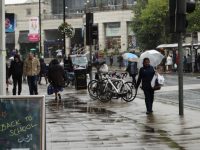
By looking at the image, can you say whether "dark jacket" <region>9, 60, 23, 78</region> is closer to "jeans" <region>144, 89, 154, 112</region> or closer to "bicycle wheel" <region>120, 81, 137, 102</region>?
"bicycle wheel" <region>120, 81, 137, 102</region>

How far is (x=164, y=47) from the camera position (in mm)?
53000

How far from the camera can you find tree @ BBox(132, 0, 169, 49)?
56312 mm

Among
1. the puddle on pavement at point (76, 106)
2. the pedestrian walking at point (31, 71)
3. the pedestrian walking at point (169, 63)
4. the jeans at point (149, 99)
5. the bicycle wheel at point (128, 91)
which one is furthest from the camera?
the pedestrian walking at point (169, 63)

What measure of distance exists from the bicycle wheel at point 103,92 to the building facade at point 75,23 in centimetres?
5564

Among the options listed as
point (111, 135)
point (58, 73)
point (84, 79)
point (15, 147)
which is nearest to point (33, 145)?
point (15, 147)

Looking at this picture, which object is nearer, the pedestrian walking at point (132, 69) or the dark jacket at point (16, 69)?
the dark jacket at point (16, 69)

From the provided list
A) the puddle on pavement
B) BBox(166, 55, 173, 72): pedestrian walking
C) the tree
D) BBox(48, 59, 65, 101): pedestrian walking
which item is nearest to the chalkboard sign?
the puddle on pavement

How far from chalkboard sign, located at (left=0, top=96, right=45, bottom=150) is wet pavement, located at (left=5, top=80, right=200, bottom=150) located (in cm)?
282

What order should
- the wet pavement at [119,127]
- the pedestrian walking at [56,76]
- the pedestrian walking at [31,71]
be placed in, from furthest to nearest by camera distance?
1. the pedestrian walking at [31,71]
2. the pedestrian walking at [56,76]
3. the wet pavement at [119,127]

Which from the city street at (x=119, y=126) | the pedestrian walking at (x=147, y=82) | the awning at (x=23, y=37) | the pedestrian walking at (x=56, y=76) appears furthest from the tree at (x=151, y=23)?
the pedestrian walking at (x=147, y=82)

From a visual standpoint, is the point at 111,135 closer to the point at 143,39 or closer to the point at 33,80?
the point at 33,80

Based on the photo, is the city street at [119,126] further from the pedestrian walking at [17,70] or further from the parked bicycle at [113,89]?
the pedestrian walking at [17,70]

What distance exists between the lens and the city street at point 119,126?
426 inches

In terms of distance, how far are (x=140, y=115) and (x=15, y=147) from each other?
8.68 meters
